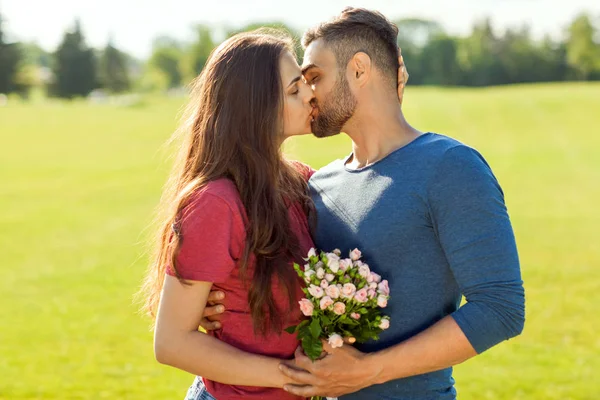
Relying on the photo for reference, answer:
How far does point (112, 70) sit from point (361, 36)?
342ft

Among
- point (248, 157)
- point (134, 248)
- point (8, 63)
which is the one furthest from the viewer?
point (8, 63)

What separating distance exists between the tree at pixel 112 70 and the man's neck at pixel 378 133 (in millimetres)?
102604

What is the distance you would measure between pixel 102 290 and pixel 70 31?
8366 centimetres

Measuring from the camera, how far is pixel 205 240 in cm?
314

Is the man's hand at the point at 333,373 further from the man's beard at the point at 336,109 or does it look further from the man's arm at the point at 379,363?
the man's beard at the point at 336,109

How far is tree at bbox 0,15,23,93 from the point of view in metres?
84.4

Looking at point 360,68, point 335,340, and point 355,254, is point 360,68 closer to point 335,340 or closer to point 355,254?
point 355,254

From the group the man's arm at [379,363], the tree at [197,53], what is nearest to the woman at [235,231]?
the man's arm at [379,363]

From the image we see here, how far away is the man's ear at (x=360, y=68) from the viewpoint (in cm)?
378

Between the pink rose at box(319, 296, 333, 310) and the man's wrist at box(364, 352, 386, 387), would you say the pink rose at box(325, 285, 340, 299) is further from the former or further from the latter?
the man's wrist at box(364, 352, 386, 387)

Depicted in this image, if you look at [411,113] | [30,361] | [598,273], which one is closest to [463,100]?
[411,113]

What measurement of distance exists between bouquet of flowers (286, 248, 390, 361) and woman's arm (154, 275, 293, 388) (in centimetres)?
22

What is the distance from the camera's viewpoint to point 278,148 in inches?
140

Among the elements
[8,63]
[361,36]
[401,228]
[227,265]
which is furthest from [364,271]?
[8,63]
